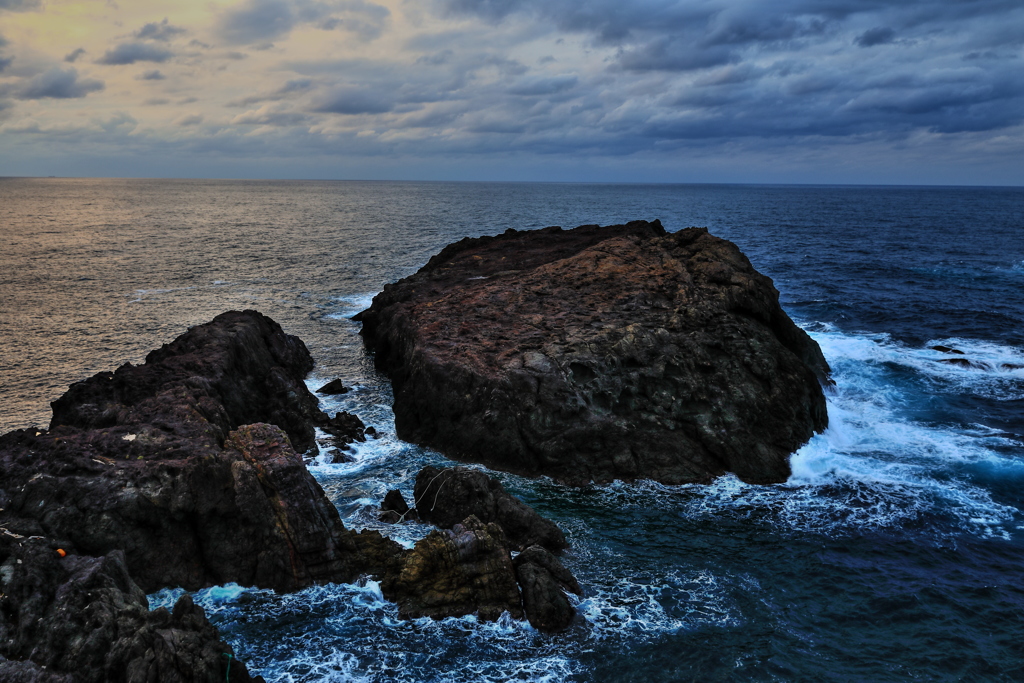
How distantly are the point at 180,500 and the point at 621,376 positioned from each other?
64.9 feet

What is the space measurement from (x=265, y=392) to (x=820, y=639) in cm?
2775

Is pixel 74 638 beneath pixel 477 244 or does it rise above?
beneath

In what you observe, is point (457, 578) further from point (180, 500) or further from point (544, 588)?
point (180, 500)

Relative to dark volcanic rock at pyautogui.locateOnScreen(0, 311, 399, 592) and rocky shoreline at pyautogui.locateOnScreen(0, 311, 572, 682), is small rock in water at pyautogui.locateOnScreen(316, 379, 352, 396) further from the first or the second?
dark volcanic rock at pyautogui.locateOnScreen(0, 311, 399, 592)

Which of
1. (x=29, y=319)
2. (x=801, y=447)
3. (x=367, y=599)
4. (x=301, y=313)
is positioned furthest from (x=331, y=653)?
(x=29, y=319)

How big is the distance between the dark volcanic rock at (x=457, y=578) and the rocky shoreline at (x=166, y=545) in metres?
0.04

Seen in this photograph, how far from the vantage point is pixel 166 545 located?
790 inches

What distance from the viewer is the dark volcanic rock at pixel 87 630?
563 inches

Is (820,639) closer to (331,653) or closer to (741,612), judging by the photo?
(741,612)

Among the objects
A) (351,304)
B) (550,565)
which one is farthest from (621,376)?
(351,304)

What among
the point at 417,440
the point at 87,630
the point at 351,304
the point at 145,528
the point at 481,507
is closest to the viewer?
the point at 87,630

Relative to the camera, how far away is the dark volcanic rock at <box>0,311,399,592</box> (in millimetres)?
18828

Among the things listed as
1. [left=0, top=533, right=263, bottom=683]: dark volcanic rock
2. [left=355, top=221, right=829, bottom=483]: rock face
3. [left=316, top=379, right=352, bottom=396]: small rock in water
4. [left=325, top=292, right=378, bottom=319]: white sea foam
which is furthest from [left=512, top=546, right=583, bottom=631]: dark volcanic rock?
[left=325, top=292, right=378, bottom=319]: white sea foam

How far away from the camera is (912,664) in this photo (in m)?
17.6
